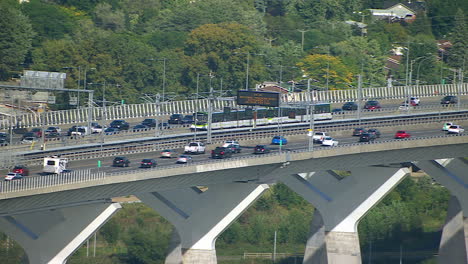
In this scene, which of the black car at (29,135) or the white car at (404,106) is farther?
the white car at (404,106)

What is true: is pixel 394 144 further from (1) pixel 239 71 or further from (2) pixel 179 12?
(2) pixel 179 12

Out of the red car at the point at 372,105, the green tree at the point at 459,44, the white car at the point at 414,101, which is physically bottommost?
the red car at the point at 372,105

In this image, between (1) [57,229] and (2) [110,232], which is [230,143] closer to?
(2) [110,232]

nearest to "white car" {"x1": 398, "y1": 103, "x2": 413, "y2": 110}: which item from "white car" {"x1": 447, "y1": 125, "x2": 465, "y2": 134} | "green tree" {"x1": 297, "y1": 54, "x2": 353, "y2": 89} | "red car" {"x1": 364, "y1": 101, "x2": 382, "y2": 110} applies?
"red car" {"x1": 364, "y1": 101, "x2": 382, "y2": 110}

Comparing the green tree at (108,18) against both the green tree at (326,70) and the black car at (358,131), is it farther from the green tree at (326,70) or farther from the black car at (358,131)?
the black car at (358,131)

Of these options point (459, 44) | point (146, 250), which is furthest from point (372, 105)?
point (459, 44)

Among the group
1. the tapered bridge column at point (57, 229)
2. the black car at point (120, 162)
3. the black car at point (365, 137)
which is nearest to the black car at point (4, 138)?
the black car at point (120, 162)

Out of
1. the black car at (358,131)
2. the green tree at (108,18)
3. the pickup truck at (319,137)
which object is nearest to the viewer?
the pickup truck at (319,137)
